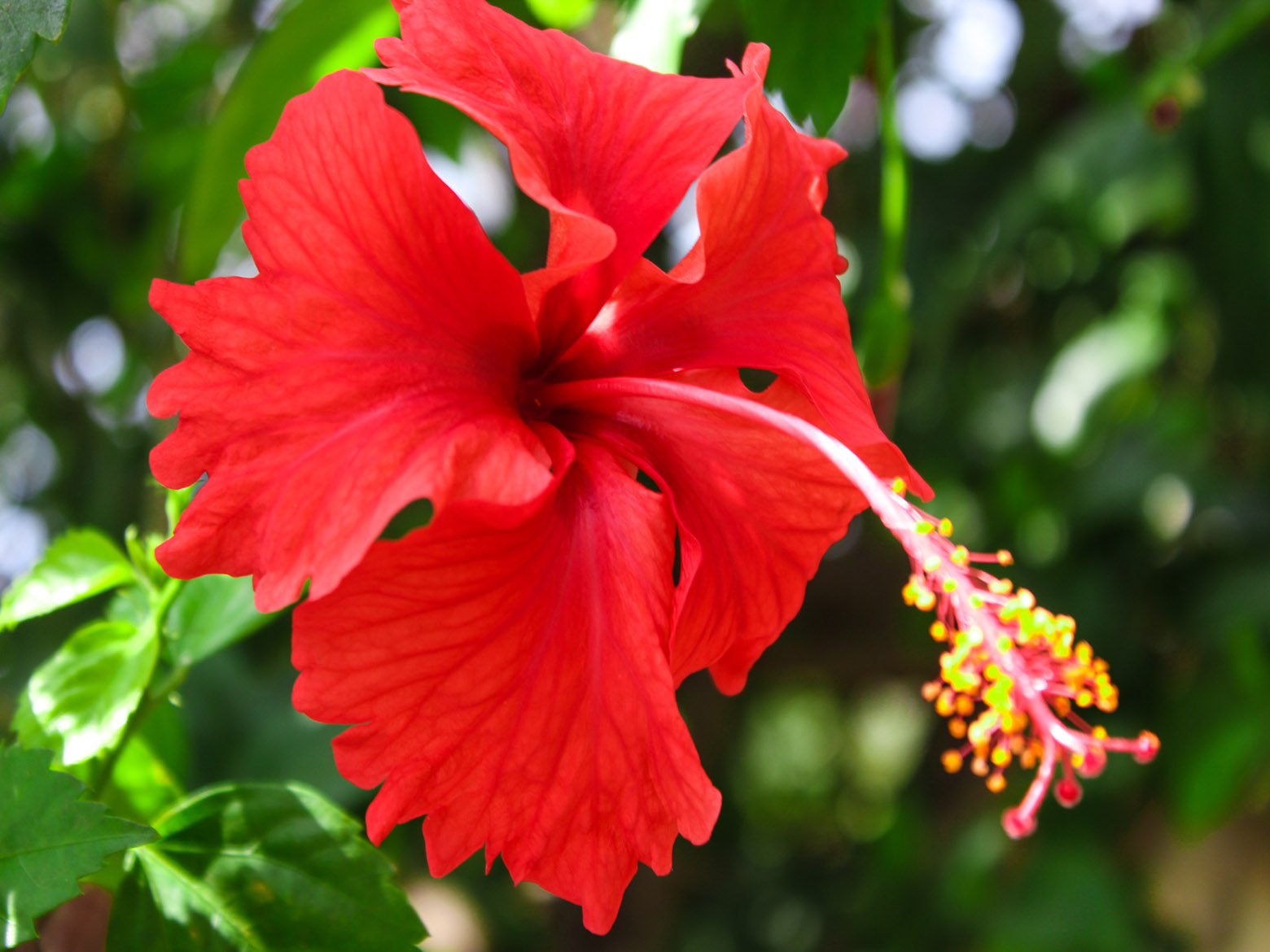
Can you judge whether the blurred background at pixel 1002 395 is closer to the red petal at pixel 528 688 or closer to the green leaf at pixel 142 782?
the green leaf at pixel 142 782

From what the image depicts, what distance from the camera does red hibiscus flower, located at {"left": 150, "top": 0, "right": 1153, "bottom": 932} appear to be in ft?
1.63

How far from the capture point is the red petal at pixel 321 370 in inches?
19.3

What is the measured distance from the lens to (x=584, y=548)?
57 cm

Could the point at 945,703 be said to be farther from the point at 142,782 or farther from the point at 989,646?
the point at 142,782

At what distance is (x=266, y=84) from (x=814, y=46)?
47 centimetres

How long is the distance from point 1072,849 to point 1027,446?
69cm

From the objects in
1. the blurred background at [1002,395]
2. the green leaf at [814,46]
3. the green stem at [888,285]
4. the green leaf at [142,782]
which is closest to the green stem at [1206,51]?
the blurred background at [1002,395]

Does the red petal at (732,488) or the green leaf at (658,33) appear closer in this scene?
the red petal at (732,488)

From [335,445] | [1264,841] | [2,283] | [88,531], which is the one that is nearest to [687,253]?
[335,445]

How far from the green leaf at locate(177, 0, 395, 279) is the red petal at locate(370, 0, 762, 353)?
1.23 feet

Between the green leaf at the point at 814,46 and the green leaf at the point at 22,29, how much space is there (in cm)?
47

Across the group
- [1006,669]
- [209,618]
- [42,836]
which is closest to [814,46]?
[1006,669]

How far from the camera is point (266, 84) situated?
3.02ft

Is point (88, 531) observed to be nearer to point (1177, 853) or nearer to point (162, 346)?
point (162, 346)
